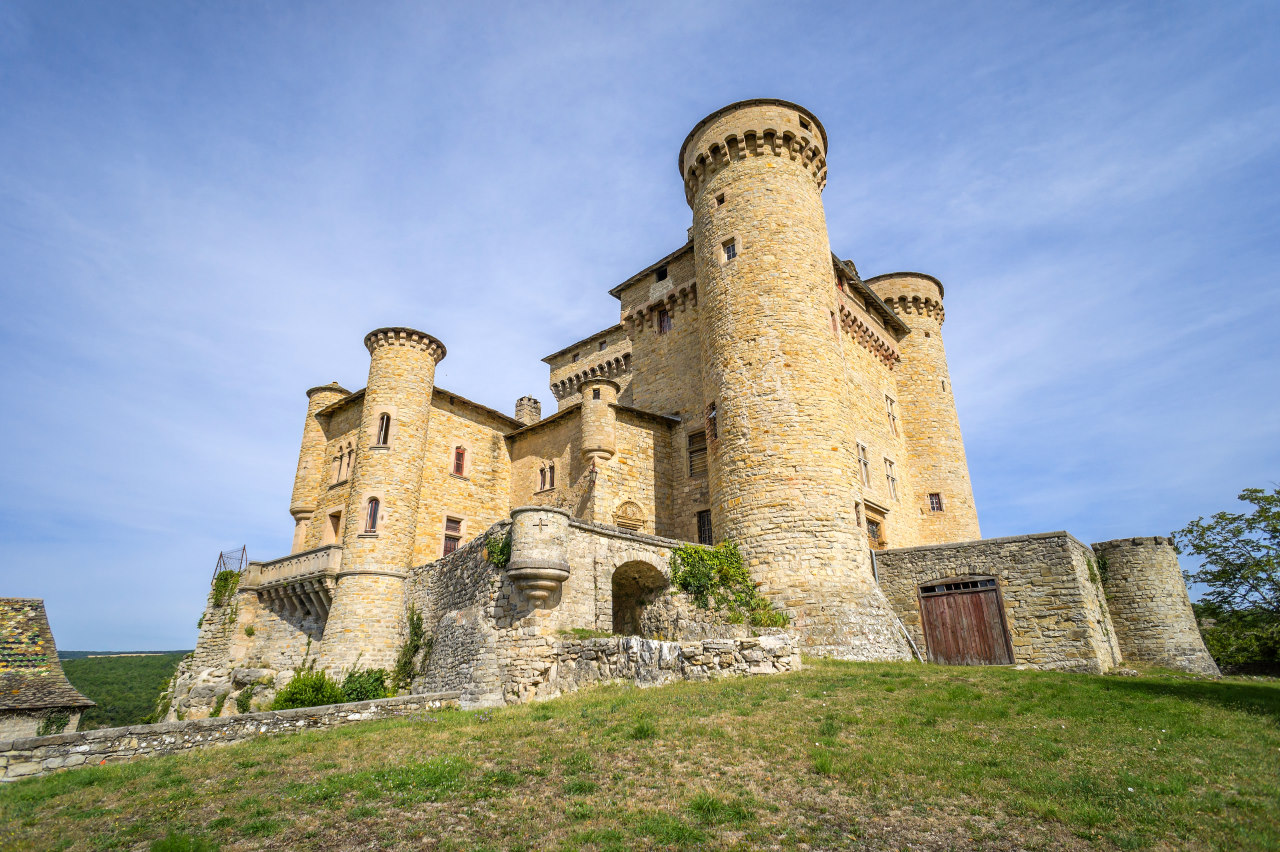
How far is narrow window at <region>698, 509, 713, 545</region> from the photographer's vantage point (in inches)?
915

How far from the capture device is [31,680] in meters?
19.7

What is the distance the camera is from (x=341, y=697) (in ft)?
65.3

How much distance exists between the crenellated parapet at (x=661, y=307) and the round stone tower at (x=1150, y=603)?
16.7 metres

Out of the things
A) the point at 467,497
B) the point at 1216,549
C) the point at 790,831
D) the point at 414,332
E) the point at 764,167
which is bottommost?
the point at 790,831

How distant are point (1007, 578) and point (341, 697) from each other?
19827 millimetres

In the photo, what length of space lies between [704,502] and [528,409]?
1283 centimetres

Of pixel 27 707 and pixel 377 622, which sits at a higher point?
pixel 377 622

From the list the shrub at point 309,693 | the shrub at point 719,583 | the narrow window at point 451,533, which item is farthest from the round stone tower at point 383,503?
the shrub at point 719,583

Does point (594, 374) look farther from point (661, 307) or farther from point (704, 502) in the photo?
point (704, 502)

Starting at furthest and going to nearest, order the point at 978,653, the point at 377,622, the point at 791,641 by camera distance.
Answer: the point at 377,622
the point at 978,653
the point at 791,641

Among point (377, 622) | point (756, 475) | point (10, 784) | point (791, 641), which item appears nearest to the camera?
point (10, 784)

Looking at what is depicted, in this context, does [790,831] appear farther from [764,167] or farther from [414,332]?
[414,332]

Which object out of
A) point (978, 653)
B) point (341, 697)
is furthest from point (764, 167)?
point (341, 697)

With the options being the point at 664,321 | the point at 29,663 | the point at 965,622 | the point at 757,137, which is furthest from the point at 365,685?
the point at 757,137
